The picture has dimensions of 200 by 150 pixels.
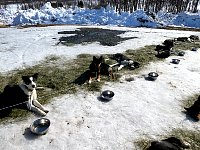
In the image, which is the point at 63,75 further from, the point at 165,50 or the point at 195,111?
the point at 165,50

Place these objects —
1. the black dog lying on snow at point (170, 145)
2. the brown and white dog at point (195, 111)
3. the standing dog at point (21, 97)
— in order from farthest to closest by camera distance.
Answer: the standing dog at point (21, 97)
the brown and white dog at point (195, 111)
the black dog lying on snow at point (170, 145)

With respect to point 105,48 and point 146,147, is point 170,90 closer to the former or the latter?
point 146,147

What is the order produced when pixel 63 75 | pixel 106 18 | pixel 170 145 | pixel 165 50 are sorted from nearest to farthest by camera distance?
1. pixel 170 145
2. pixel 63 75
3. pixel 165 50
4. pixel 106 18

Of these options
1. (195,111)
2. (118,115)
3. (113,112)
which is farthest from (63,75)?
(195,111)

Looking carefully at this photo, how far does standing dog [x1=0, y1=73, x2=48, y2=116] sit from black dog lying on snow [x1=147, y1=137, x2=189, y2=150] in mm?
3516

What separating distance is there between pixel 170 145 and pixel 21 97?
4.58m

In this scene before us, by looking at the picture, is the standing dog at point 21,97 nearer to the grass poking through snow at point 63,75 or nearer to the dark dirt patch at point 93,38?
the grass poking through snow at point 63,75

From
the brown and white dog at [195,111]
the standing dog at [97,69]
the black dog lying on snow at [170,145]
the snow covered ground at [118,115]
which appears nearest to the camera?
the black dog lying on snow at [170,145]

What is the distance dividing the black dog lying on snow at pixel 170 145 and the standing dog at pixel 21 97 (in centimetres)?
352

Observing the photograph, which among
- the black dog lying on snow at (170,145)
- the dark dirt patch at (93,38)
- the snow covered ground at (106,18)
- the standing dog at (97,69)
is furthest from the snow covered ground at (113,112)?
the snow covered ground at (106,18)

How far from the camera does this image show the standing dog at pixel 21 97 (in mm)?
7911

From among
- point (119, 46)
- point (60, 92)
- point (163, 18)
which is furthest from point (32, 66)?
point (163, 18)

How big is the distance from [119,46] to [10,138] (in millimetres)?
10906

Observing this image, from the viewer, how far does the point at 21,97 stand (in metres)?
8.01
